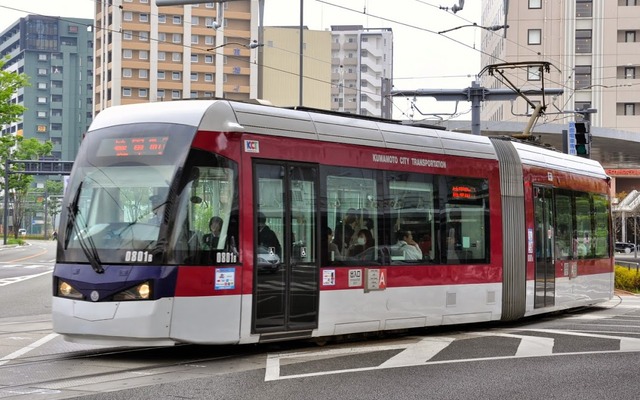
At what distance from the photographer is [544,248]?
18859 mm

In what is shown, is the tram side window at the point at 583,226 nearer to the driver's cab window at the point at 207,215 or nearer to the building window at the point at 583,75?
the driver's cab window at the point at 207,215

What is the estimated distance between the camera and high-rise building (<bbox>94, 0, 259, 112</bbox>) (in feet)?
372

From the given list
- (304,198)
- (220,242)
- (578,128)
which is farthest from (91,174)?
(578,128)

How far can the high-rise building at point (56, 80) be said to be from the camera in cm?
16650

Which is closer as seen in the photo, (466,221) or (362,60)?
(466,221)

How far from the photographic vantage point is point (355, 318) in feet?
45.4

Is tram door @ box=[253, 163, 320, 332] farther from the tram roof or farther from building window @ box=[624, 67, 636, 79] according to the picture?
building window @ box=[624, 67, 636, 79]

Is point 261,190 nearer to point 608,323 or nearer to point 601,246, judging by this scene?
point 608,323

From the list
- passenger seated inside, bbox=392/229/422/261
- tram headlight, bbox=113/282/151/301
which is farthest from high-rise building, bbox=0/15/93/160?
tram headlight, bbox=113/282/151/301

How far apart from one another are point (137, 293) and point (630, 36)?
241ft

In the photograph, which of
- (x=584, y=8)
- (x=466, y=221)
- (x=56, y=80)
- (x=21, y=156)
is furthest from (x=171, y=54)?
(x=466, y=221)

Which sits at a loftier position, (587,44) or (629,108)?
(587,44)

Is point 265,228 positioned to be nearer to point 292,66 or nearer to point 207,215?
point 207,215

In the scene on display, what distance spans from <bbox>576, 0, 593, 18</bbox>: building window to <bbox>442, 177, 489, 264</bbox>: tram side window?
66.0 m
